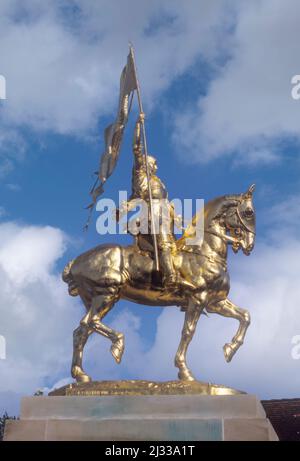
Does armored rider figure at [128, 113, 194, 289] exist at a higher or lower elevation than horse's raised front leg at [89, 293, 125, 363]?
higher

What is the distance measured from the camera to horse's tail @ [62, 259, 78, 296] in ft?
44.5

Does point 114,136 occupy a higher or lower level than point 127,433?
higher

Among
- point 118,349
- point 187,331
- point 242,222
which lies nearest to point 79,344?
point 118,349

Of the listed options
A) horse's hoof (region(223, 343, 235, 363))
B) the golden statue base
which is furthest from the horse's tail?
horse's hoof (region(223, 343, 235, 363))

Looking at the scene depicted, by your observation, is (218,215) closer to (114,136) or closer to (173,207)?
(173,207)

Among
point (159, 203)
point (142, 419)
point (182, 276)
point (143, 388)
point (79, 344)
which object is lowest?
point (142, 419)

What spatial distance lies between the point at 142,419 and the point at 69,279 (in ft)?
11.7

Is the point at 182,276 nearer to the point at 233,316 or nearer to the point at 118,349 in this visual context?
the point at 233,316

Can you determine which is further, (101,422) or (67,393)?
(67,393)

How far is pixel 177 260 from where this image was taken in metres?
13.2

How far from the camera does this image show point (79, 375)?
1263cm

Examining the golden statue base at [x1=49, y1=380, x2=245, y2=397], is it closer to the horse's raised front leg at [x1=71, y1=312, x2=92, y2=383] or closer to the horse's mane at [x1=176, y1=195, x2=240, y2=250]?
the horse's raised front leg at [x1=71, y1=312, x2=92, y2=383]

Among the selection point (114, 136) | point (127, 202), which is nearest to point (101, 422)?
point (127, 202)
